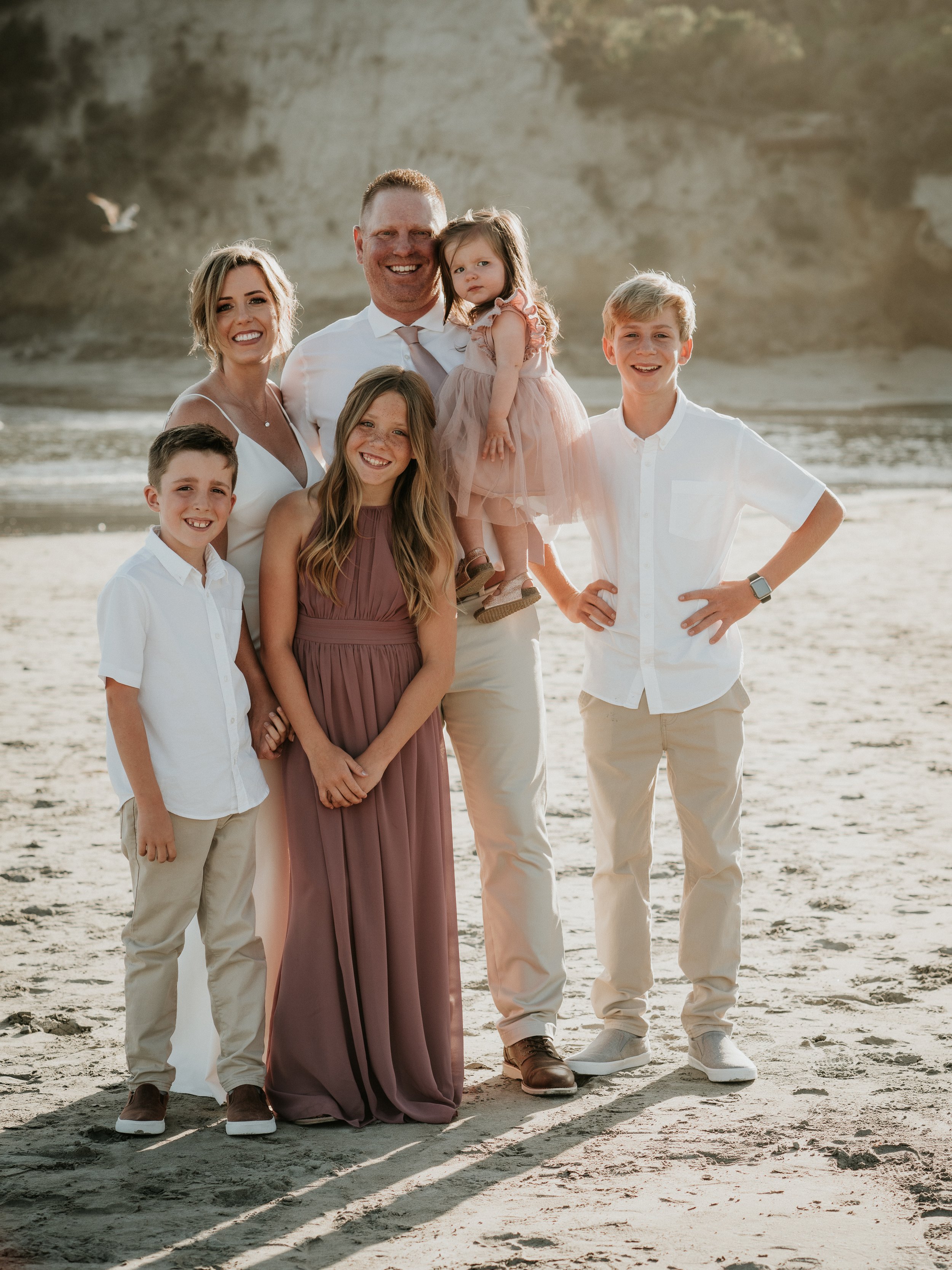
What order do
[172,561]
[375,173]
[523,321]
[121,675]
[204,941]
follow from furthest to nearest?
1. [375,173]
2. [523,321]
3. [204,941]
4. [172,561]
5. [121,675]

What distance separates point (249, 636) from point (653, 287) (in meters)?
1.38

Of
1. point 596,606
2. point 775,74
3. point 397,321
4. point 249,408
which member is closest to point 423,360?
point 397,321

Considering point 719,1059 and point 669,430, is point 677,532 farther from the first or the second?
point 719,1059

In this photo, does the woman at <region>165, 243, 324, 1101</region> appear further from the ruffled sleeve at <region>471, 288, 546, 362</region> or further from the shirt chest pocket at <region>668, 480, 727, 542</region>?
the shirt chest pocket at <region>668, 480, 727, 542</region>

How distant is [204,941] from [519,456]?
57.7 inches

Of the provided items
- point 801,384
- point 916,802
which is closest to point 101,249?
point 801,384

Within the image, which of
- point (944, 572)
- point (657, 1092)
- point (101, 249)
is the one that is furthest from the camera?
point (101, 249)

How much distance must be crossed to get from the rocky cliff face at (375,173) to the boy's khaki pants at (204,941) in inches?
1333

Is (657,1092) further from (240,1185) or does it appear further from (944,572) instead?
(944,572)

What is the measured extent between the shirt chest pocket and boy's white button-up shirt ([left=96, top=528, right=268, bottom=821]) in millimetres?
1196

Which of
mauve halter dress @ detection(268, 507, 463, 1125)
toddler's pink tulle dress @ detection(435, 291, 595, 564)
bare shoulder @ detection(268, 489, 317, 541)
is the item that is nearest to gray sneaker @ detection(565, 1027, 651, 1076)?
mauve halter dress @ detection(268, 507, 463, 1125)

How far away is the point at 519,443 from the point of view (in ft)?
11.1

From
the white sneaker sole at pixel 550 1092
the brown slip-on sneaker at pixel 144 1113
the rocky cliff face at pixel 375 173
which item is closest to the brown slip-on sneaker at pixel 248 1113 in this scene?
the brown slip-on sneaker at pixel 144 1113

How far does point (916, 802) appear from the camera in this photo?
5.41 m
